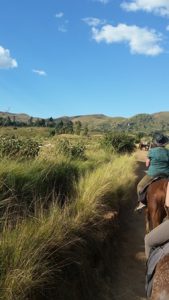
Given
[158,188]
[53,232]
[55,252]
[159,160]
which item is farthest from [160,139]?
[55,252]

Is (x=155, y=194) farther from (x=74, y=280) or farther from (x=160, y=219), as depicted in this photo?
(x=74, y=280)

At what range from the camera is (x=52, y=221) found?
6.98 meters

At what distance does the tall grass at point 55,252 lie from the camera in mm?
5453

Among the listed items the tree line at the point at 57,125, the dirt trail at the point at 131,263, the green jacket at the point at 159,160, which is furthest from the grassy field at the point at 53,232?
the green jacket at the point at 159,160

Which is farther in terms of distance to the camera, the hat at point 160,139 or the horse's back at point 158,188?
the hat at point 160,139

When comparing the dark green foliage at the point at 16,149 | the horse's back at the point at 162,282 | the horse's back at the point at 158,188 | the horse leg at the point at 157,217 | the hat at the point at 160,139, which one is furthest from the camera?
the dark green foliage at the point at 16,149

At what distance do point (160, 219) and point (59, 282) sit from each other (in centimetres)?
209

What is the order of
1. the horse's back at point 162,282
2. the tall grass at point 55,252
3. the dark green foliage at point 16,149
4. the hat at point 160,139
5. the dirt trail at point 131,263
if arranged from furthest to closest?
1. the dark green foliage at point 16,149
2. the hat at point 160,139
3. the dirt trail at point 131,263
4. the tall grass at point 55,252
5. the horse's back at point 162,282

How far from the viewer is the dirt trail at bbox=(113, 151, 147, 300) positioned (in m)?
8.46

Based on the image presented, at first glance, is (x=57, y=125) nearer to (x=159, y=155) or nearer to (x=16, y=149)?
(x=16, y=149)

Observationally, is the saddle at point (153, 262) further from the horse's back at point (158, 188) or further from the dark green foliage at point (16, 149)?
the dark green foliage at point (16, 149)

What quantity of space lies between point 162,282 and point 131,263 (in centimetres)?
535

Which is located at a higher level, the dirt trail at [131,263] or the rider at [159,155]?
the rider at [159,155]

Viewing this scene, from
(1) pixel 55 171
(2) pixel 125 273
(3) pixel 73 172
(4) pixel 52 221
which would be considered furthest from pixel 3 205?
(3) pixel 73 172
